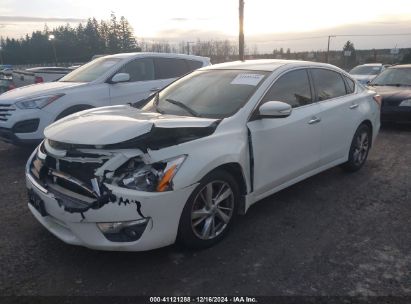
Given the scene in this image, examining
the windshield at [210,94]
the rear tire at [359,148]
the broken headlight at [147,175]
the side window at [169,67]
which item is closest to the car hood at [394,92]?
the rear tire at [359,148]

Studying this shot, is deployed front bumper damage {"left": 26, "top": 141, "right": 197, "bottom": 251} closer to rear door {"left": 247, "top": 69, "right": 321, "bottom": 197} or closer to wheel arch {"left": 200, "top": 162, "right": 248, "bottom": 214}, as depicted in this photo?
wheel arch {"left": 200, "top": 162, "right": 248, "bottom": 214}

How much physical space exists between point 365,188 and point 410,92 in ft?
15.4

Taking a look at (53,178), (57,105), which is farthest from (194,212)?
(57,105)

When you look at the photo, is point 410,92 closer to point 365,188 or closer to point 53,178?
point 365,188

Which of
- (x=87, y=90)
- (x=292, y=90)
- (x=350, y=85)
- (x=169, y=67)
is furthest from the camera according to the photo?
(x=169, y=67)

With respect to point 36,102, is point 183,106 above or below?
above

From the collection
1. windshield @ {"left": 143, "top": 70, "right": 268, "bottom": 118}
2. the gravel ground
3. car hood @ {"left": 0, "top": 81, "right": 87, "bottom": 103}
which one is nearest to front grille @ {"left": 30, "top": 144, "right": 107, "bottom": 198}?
the gravel ground

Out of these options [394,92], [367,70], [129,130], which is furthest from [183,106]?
[367,70]

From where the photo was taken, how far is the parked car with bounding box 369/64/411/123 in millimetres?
8391

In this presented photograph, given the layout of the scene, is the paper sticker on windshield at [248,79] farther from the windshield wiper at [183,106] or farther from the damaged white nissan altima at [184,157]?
the windshield wiper at [183,106]

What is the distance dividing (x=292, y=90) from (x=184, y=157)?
1.87 m

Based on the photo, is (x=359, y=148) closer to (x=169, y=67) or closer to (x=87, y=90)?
(x=169, y=67)

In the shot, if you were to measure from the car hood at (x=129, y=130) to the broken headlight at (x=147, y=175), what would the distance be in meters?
0.15

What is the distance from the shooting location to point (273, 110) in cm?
371
